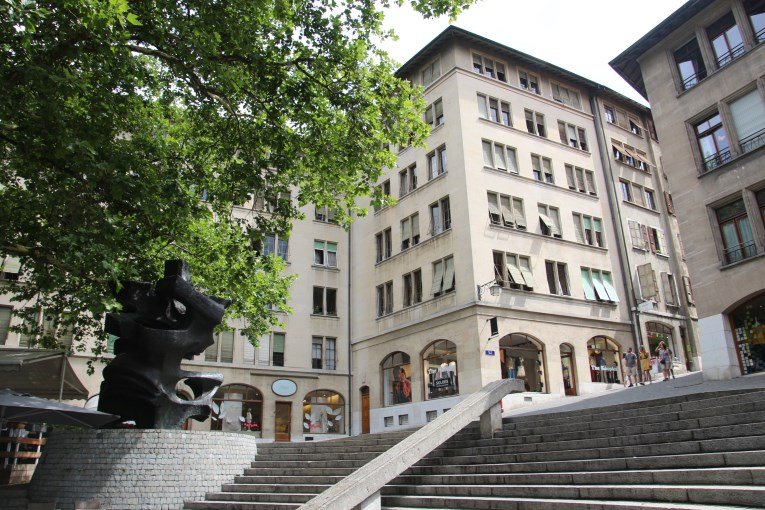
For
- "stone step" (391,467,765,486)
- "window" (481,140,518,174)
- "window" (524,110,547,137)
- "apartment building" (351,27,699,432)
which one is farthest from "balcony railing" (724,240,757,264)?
"window" (524,110,547,137)

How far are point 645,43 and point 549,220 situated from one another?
987 centimetres

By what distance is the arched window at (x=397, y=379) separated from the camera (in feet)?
98.0

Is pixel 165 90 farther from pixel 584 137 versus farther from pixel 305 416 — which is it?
pixel 584 137

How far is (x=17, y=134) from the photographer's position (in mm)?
12164

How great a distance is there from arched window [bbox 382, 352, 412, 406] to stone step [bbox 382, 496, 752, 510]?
20293 mm

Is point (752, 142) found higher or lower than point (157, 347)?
higher

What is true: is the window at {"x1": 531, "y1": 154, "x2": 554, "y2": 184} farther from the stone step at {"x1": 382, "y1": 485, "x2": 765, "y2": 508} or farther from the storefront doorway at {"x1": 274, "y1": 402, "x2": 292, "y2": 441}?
the stone step at {"x1": 382, "y1": 485, "x2": 765, "y2": 508}

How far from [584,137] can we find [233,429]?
999 inches

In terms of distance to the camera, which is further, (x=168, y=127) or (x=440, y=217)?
(x=440, y=217)

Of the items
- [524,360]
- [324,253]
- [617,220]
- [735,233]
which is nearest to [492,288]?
[524,360]

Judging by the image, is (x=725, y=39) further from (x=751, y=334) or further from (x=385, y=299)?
(x=385, y=299)

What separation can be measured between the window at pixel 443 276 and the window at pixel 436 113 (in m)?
7.71

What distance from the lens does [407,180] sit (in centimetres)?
3322

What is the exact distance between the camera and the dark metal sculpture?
12969mm
